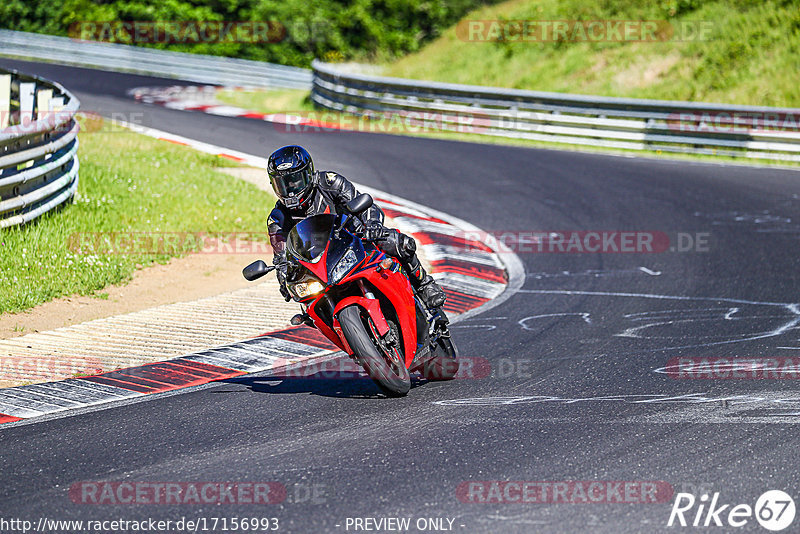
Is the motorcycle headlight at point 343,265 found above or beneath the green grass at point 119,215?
above

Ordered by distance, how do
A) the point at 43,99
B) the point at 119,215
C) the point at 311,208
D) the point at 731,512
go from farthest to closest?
the point at 43,99 → the point at 119,215 → the point at 311,208 → the point at 731,512

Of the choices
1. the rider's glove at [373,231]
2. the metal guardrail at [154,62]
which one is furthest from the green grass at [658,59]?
the rider's glove at [373,231]

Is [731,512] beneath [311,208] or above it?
beneath

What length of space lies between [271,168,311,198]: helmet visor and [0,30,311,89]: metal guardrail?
28.6m

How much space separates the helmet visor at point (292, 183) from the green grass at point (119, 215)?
4.26 metres

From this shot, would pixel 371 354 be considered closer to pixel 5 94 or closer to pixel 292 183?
pixel 292 183

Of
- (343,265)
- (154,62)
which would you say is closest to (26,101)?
(343,265)

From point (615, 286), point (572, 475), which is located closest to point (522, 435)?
point (572, 475)

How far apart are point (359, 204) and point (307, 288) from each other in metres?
0.64

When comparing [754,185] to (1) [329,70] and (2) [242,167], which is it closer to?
(2) [242,167]

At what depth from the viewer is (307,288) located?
6.33 meters

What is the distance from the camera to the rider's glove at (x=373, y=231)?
6656mm

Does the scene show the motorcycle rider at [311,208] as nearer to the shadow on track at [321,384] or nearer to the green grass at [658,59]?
the shadow on track at [321,384]

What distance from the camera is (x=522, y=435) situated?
5824 millimetres
